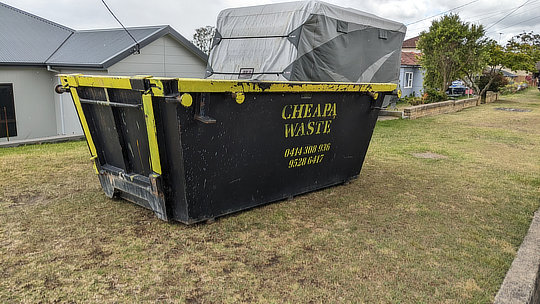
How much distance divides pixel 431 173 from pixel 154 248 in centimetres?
490

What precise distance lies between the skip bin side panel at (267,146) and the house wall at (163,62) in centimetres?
795

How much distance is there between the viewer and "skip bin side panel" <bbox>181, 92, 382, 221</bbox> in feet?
13.3

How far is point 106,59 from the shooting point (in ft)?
36.4

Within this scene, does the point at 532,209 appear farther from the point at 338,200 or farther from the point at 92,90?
the point at 92,90

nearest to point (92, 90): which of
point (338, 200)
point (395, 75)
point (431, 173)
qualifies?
point (338, 200)

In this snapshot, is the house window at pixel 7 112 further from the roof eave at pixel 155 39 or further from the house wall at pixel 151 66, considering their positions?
the roof eave at pixel 155 39

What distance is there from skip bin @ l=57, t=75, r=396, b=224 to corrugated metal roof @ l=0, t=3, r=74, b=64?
9.21m

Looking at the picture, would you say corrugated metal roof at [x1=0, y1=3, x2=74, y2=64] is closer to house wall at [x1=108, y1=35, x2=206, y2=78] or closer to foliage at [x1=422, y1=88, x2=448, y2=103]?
house wall at [x1=108, y1=35, x2=206, y2=78]

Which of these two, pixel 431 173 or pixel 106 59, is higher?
pixel 106 59

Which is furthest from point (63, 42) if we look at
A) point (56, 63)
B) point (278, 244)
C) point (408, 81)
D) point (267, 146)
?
point (408, 81)

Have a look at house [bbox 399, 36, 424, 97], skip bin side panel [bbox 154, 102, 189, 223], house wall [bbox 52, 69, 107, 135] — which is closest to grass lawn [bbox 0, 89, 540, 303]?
skip bin side panel [bbox 154, 102, 189, 223]

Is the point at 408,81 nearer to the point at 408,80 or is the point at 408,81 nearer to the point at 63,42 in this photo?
the point at 408,80

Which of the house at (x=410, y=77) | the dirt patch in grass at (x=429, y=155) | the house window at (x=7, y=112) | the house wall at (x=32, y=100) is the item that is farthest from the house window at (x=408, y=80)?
the house window at (x=7, y=112)

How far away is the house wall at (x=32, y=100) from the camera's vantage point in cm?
1228
